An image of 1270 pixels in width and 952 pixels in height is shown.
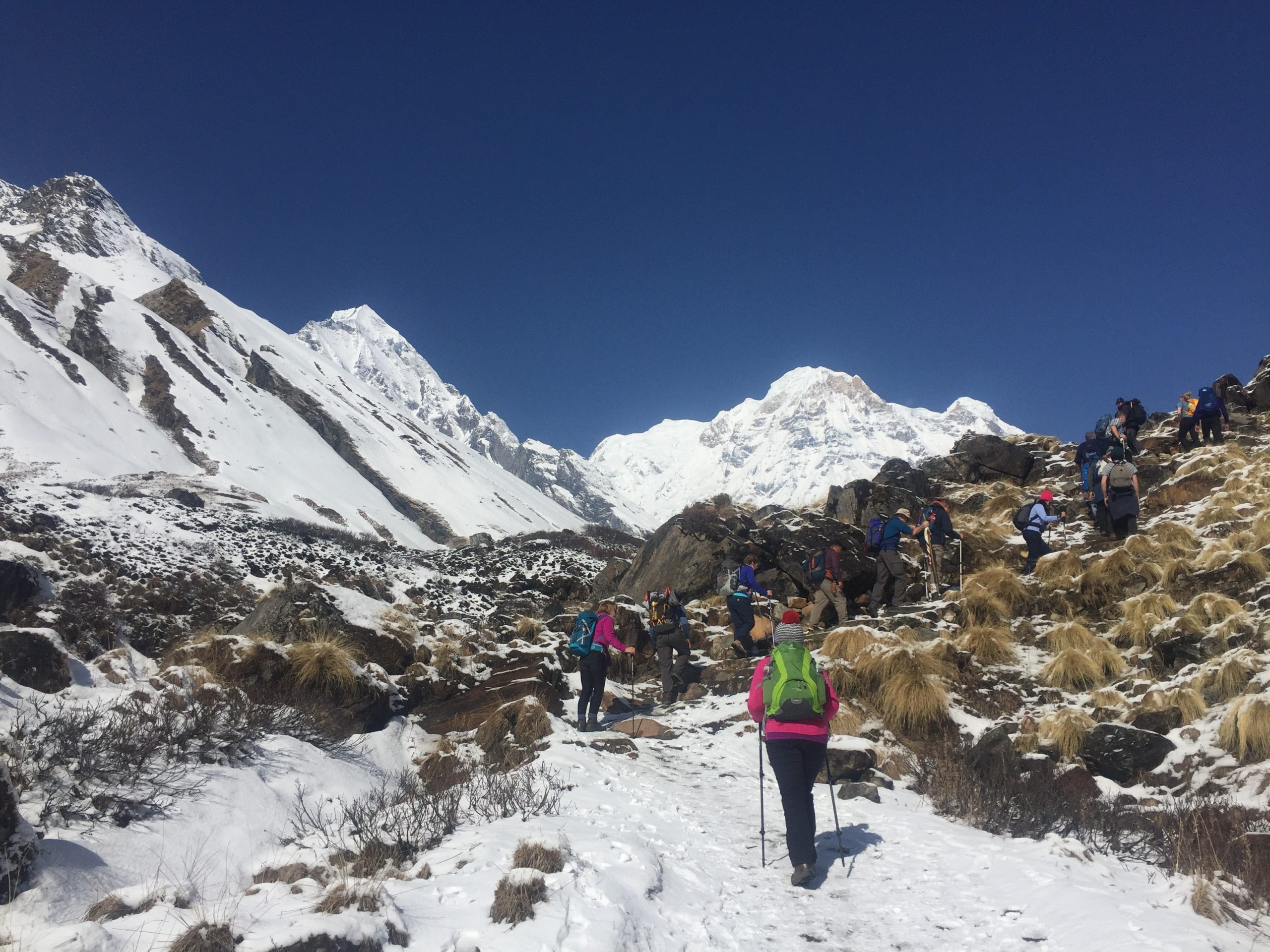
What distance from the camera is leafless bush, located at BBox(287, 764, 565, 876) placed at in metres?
4.16

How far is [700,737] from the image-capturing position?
27.3ft

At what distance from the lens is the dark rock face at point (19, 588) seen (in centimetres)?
980

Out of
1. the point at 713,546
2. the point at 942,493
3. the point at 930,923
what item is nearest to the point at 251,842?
the point at 930,923

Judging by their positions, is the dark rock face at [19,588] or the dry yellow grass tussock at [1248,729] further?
the dark rock face at [19,588]

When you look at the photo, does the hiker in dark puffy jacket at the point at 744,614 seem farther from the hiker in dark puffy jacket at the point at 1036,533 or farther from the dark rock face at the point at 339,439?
the dark rock face at the point at 339,439

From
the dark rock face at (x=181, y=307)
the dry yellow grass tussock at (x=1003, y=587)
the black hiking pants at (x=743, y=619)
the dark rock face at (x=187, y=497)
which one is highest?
the dark rock face at (x=181, y=307)

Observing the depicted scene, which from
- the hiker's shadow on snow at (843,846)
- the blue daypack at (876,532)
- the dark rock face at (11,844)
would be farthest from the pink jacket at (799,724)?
the blue daypack at (876,532)

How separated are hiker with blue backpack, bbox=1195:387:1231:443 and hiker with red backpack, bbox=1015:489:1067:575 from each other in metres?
7.06

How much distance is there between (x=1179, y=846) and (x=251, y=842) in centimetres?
585

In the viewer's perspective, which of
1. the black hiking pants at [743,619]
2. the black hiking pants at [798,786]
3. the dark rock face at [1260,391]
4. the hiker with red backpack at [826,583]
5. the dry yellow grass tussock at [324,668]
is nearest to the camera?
the black hiking pants at [798,786]

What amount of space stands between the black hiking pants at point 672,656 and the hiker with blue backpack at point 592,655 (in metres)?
1.67

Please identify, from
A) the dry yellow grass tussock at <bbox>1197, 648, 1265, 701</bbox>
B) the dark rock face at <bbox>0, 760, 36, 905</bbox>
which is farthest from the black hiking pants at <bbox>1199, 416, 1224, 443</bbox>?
the dark rock face at <bbox>0, 760, 36, 905</bbox>

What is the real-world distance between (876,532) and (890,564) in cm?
65

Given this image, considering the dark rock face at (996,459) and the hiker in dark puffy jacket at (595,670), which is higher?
the dark rock face at (996,459)
